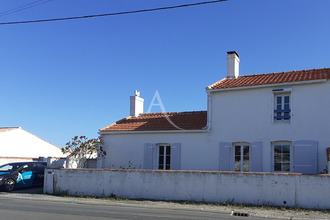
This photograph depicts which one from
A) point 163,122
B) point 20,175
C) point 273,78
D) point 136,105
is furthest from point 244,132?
point 20,175

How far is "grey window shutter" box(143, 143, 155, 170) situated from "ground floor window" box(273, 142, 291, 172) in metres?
6.19

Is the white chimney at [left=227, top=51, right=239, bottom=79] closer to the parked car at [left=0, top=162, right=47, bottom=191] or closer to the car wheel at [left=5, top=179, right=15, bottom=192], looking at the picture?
the parked car at [left=0, top=162, right=47, bottom=191]

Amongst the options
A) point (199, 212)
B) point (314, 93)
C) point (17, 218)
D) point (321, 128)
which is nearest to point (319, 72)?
point (314, 93)

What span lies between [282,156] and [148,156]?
6.72 meters

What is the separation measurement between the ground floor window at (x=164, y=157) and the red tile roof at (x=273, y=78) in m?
3.97

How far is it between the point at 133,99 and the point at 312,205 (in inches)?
515

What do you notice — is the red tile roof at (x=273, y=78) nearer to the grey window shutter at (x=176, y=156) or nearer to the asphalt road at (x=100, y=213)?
the grey window shutter at (x=176, y=156)

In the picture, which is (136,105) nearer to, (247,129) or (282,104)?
(247,129)

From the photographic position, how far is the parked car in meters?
16.9

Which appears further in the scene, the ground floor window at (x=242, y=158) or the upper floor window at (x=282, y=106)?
the ground floor window at (x=242, y=158)

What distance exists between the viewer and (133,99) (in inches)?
878

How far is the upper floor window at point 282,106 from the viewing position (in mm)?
16047

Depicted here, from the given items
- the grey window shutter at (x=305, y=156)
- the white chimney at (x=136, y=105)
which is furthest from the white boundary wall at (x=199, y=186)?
the white chimney at (x=136, y=105)

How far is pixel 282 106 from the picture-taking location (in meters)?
16.2
